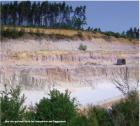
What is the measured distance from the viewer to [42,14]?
6231 centimetres

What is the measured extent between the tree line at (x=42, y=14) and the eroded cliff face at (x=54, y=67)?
31.1 feet

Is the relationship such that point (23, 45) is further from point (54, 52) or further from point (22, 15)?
point (22, 15)

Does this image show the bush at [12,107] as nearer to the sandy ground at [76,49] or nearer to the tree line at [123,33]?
the sandy ground at [76,49]

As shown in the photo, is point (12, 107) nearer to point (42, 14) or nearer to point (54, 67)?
point (54, 67)

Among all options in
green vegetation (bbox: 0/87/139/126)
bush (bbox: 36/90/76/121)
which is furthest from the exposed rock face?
green vegetation (bbox: 0/87/139/126)

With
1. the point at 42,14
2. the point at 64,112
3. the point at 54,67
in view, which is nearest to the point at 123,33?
the point at 42,14

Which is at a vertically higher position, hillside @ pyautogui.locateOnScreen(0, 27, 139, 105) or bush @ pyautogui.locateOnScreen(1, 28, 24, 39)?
bush @ pyautogui.locateOnScreen(1, 28, 24, 39)

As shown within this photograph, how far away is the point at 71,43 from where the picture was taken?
53406 millimetres

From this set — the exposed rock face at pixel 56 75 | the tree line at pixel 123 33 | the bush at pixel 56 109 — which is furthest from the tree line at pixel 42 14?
the bush at pixel 56 109

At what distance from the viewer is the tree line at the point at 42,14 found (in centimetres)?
5900

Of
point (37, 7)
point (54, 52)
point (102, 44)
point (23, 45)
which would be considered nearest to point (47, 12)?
point (37, 7)

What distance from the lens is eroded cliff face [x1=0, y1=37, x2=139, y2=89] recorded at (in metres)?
32.5

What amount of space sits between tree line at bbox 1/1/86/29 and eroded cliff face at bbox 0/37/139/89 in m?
9.47

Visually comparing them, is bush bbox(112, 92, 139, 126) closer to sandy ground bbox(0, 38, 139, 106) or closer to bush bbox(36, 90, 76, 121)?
bush bbox(36, 90, 76, 121)
